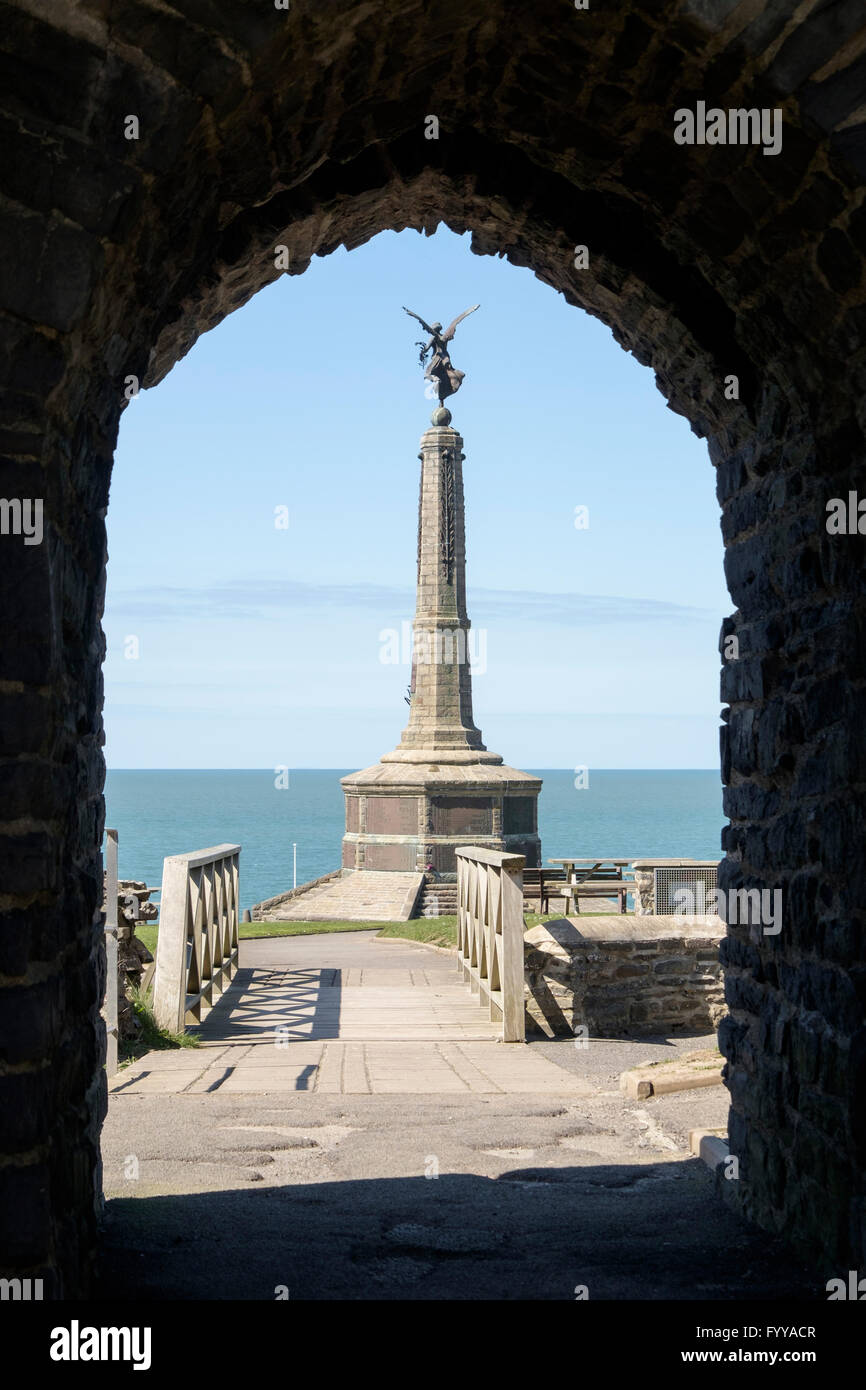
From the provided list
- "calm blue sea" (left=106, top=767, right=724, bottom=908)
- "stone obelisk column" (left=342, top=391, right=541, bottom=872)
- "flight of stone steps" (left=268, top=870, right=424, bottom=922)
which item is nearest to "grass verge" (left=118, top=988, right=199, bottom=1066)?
"flight of stone steps" (left=268, top=870, right=424, bottom=922)

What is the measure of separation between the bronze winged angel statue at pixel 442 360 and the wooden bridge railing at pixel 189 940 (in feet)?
60.9

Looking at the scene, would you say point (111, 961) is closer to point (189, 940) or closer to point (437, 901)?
point (189, 940)

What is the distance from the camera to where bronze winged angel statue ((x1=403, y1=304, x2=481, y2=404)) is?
90.1 feet

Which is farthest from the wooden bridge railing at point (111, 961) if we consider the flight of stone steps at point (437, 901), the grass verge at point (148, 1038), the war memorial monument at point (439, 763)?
the war memorial monument at point (439, 763)

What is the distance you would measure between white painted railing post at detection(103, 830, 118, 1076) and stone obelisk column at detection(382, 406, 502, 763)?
17814 mm

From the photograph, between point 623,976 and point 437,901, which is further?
point 437,901

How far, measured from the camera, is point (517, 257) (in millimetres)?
5621

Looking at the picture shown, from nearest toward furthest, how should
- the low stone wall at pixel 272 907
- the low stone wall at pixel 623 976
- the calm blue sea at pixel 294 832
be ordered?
the low stone wall at pixel 623 976
the low stone wall at pixel 272 907
the calm blue sea at pixel 294 832

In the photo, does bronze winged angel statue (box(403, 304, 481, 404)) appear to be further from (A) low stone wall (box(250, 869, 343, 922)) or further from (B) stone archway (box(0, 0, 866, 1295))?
(B) stone archway (box(0, 0, 866, 1295))

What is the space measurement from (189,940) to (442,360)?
2096cm

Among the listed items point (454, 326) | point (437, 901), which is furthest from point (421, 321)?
point (437, 901)

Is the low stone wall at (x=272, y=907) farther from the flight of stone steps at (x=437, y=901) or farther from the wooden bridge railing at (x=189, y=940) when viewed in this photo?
the wooden bridge railing at (x=189, y=940)

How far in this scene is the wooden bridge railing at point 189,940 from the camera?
28.5 ft

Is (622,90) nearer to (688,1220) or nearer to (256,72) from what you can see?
(256,72)
